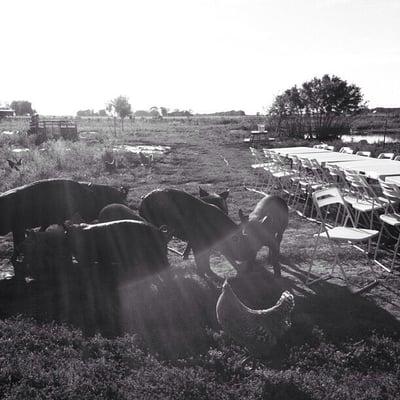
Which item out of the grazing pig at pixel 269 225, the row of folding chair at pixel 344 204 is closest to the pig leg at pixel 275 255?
the grazing pig at pixel 269 225

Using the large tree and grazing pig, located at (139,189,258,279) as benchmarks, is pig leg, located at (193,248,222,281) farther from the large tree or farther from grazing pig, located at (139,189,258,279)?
the large tree

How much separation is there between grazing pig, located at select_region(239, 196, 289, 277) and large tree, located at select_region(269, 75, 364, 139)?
23.7m

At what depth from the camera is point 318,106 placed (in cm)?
3700

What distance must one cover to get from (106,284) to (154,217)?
1.23m

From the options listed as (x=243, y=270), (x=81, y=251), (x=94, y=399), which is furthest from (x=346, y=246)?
(x=94, y=399)

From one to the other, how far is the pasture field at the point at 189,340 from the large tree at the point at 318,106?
81.1 ft

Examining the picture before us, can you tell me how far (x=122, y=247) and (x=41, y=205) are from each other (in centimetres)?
187

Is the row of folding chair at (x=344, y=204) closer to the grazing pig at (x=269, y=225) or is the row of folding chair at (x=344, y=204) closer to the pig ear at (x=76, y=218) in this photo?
the grazing pig at (x=269, y=225)

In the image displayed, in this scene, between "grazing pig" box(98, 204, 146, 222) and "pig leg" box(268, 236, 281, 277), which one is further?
"grazing pig" box(98, 204, 146, 222)

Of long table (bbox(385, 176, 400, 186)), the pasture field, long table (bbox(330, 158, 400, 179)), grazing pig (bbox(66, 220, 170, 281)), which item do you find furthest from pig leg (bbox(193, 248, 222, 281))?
long table (bbox(330, 158, 400, 179))

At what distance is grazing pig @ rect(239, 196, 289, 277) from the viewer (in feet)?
18.6

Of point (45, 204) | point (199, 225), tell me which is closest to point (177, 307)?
point (199, 225)

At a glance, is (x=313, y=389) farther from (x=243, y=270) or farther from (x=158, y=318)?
(x=243, y=270)

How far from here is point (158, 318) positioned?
15.4 ft
